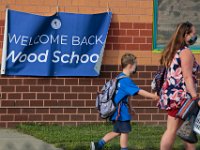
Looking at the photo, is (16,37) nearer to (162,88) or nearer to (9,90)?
(9,90)

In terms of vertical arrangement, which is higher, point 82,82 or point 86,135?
point 82,82

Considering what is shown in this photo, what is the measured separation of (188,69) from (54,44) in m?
4.31

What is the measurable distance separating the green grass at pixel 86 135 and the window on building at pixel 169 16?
1692mm

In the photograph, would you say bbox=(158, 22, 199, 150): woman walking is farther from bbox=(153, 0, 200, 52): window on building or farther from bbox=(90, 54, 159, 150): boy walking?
bbox=(153, 0, 200, 52): window on building

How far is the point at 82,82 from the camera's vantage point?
430 inches

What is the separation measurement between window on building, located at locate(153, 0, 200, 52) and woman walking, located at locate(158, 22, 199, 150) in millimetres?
3889

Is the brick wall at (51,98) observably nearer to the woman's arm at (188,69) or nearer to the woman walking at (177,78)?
the woman walking at (177,78)

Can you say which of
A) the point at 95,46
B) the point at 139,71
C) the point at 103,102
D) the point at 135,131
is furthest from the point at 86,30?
the point at 103,102

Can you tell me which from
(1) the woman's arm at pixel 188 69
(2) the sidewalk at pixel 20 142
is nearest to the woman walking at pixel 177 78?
(1) the woman's arm at pixel 188 69

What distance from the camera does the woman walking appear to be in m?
7.00

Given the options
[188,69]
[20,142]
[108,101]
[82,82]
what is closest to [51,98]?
[82,82]

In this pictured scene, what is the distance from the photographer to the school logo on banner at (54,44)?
1066 centimetres

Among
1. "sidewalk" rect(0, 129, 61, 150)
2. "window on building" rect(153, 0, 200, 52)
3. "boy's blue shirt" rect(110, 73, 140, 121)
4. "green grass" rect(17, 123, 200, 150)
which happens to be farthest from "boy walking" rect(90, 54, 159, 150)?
"window on building" rect(153, 0, 200, 52)

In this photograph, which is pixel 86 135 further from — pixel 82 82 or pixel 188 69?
pixel 188 69
